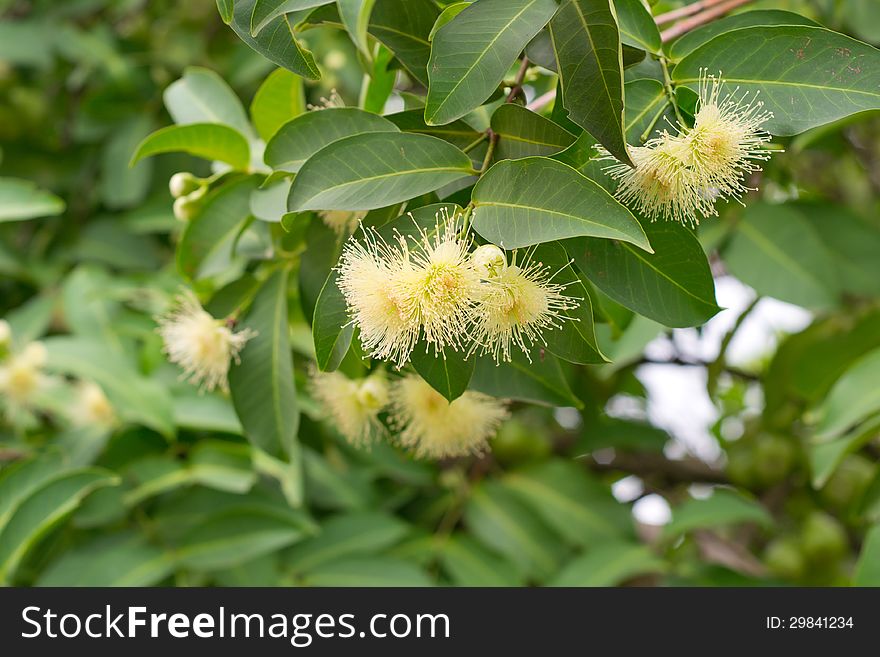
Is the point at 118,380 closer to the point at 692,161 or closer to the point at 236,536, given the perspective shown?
the point at 236,536

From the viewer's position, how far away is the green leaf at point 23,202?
1.41 meters

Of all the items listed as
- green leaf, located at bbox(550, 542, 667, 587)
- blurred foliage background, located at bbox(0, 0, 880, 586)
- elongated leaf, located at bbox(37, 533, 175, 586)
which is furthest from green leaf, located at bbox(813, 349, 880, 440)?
elongated leaf, located at bbox(37, 533, 175, 586)


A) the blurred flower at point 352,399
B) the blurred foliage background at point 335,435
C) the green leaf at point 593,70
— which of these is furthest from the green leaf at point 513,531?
the green leaf at point 593,70

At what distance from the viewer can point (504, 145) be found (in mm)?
774

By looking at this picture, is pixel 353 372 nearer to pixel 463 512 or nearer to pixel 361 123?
pixel 361 123

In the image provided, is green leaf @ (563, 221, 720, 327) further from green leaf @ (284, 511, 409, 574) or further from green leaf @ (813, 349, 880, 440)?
green leaf @ (284, 511, 409, 574)

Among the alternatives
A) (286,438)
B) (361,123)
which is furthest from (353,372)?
(361,123)

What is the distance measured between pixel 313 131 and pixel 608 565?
99cm

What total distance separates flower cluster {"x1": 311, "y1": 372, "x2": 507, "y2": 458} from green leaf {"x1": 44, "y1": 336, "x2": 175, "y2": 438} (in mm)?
408

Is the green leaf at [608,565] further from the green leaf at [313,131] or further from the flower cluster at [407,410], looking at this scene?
the green leaf at [313,131]

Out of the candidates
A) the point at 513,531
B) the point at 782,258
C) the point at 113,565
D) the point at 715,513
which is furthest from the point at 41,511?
the point at 782,258

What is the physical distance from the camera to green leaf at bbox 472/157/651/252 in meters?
0.64

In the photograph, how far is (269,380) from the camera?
974 mm
